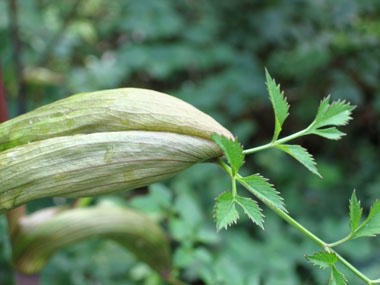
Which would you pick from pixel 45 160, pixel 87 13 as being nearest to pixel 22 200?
pixel 45 160

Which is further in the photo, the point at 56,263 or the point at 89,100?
the point at 56,263

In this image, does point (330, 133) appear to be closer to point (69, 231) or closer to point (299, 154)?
point (299, 154)

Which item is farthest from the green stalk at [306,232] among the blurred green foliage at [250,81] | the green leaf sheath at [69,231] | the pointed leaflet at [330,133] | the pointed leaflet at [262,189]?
the blurred green foliage at [250,81]

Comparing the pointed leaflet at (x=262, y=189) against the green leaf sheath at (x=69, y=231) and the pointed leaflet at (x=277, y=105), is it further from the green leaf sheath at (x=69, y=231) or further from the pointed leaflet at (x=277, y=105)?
the green leaf sheath at (x=69, y=231)

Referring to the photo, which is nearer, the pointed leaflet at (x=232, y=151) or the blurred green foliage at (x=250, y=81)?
the pointed leaflet at (x=232, y=151)

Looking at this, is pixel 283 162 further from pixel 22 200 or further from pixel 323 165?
pixel 22 200

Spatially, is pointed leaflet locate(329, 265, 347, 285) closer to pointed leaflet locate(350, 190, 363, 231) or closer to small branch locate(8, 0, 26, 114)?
pointed leaflet locate(350, 190, 363, 231)

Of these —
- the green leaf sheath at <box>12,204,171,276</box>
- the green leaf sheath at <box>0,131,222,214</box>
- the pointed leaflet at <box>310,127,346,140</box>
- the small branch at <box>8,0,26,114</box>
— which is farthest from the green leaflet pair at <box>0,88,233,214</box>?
the small branch at <box>8,0,26,114</box>
